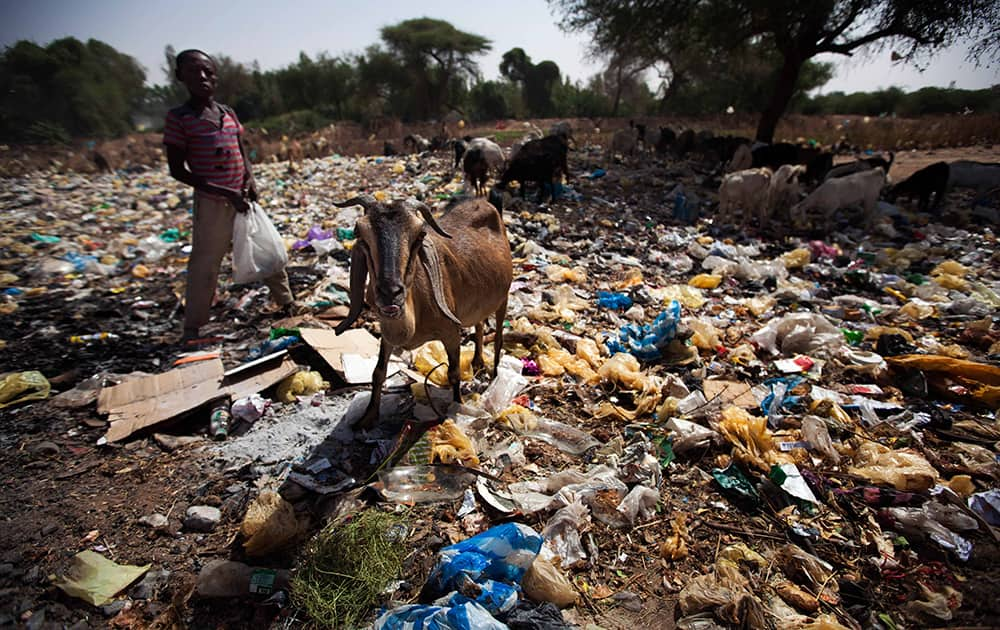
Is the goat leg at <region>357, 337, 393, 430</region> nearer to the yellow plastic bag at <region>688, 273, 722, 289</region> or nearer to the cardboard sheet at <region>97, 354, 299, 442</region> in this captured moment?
the cardboard sheet at <region>97, 354, 299, 442</region>

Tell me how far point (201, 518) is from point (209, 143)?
2888 millimetres

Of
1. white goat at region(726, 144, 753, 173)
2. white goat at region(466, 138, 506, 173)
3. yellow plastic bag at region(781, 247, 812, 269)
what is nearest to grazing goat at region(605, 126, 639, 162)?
white goat at region(726, 144, 753, 173)

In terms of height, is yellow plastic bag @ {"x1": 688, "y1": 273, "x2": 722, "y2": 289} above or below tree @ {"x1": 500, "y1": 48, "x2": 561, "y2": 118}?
below

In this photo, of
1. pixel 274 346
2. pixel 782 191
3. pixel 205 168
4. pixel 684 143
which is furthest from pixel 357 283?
pixel 684 143

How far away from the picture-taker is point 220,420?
9.34 ft

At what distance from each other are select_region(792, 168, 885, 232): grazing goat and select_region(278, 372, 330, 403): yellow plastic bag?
29.1 ft

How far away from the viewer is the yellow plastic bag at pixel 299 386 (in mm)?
3143

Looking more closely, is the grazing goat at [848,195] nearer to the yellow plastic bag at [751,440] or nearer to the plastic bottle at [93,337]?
the yellow plastic bag at [751,440]

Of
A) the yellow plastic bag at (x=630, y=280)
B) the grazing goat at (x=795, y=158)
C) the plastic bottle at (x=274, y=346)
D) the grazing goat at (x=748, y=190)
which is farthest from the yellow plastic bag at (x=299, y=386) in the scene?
the grazing goat at (x=795, y=158)

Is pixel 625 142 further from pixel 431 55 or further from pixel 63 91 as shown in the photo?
pixel 63 91

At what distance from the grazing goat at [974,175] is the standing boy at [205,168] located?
508 inches

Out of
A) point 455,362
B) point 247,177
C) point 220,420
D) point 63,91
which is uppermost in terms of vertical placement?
point 63,91

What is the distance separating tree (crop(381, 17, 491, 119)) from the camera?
90.4 feet

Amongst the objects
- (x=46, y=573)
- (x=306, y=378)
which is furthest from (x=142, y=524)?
(x=306, y=378)
